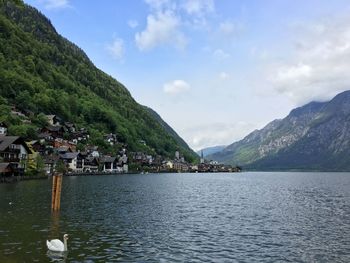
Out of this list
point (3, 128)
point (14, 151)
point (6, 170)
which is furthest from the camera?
point (3, 128)

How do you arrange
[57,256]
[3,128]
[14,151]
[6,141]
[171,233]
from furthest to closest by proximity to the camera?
[3,128] → [14,151] → [6,141] → [171,233] → [57,256]

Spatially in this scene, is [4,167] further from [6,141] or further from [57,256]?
[57,256]

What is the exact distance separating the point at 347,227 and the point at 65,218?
108 ft

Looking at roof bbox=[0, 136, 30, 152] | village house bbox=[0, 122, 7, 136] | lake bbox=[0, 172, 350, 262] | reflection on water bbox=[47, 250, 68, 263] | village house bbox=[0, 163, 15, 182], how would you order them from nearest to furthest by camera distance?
reflection on water bbox=[47, 250, 68, 263] < lake bbox=[0, 172, 350, 262] < village house bbox=[0, 163, 15, 182] < roof bbox=[0, 136, 30, 152] < village house bbox=[0, 122, 7, 136]

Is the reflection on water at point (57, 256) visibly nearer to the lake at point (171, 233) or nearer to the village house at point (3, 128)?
the lake at point (171, 233)

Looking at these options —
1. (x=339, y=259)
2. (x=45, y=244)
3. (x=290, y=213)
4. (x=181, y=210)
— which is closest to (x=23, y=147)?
(x=181, y=210)

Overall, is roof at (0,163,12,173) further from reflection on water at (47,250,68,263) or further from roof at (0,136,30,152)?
reflection on water at (47,250,68,263)

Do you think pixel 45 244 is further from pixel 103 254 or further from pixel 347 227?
pixel 347 227

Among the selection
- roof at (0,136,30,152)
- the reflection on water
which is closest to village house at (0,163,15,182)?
roof at (0,136,30,152)

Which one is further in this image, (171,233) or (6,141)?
(6,141)

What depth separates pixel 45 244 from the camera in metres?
34.4

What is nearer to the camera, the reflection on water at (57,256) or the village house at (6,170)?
the reflection on water at (57,256)

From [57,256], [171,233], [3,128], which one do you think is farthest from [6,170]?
[57,256]

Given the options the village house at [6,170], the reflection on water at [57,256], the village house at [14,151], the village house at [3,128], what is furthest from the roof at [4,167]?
the reflection on water at [57,256]
